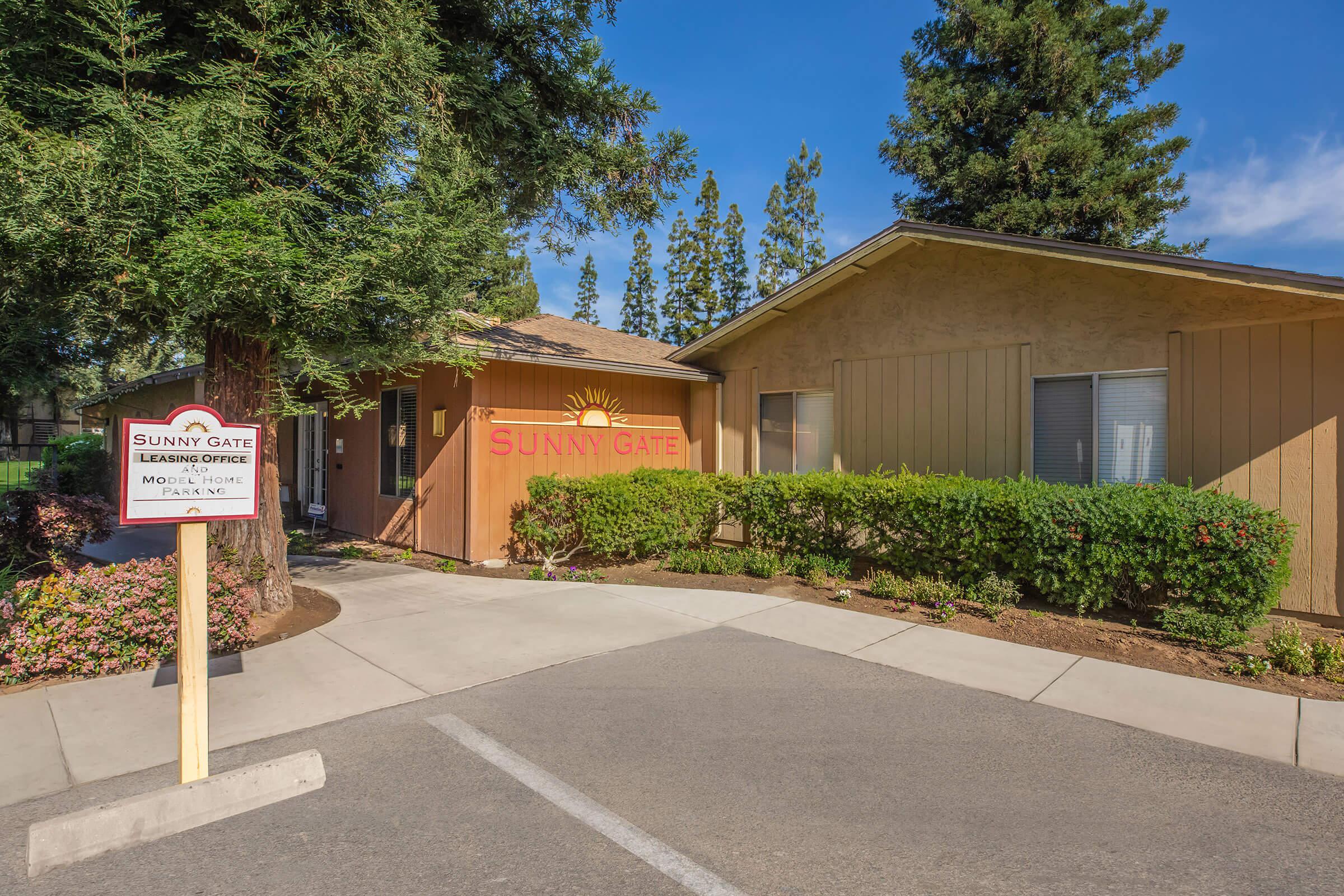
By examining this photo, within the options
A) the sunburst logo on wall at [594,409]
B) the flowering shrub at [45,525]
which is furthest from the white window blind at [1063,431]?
the flowering shrub at [45,525]

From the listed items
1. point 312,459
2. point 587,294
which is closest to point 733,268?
point 587,294

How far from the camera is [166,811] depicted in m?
3.01

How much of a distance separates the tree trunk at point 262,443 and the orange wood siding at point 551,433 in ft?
8.79

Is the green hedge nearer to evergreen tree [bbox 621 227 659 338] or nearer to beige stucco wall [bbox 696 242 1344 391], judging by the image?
beige stucco wall [bbox 696 242 1344 391]

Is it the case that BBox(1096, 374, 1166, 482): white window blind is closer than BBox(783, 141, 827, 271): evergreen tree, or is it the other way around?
BBox(1096, 374, 1166, 482): white window blind

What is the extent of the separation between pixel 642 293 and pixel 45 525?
105 feet

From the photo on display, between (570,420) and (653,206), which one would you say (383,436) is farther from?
(653,206)

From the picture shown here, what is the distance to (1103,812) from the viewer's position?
316cm

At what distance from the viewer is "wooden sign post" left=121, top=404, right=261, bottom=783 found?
312 centimetres

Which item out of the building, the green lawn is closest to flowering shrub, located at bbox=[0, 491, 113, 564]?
the building

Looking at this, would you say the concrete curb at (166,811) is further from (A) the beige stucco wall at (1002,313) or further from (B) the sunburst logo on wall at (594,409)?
(A) the beige stucco wall at (1002,313)

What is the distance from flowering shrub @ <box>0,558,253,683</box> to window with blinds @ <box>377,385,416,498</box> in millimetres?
4781

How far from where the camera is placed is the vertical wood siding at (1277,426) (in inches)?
241

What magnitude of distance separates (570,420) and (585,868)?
25.3ft
